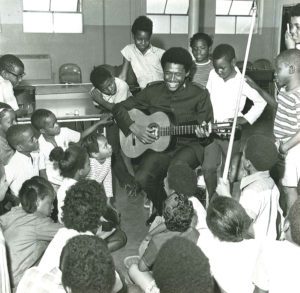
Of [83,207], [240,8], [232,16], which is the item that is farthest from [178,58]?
[240,8]

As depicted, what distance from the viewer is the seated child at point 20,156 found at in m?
3.92

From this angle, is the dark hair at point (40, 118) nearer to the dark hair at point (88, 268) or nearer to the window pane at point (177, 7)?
the dark hair at point (88, 268)

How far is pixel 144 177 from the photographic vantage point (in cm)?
419

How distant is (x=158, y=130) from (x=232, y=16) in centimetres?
788

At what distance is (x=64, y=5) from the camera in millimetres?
9992

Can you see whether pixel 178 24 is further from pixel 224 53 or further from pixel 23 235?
pixel 23 235

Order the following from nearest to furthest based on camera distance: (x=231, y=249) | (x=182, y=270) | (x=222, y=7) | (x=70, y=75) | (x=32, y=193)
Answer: (x=182, y=270)
(x=231, y=249)
(x=32, y=193)
(x=70, y=75)
(x=222, y=7)

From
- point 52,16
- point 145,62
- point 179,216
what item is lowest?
point 179,216

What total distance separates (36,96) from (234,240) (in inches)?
174

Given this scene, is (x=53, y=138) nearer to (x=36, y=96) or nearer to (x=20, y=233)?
(x=20, y=233)

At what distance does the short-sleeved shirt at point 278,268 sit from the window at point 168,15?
8999mm

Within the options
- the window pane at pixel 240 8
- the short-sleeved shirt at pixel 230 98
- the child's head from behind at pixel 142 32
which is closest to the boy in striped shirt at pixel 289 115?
the short-sleeved shirt at pixel 230 98

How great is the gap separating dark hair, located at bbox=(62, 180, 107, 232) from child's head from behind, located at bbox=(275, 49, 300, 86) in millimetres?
1640

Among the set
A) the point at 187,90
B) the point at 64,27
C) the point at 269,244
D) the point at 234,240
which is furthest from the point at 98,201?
the point at 64,27
